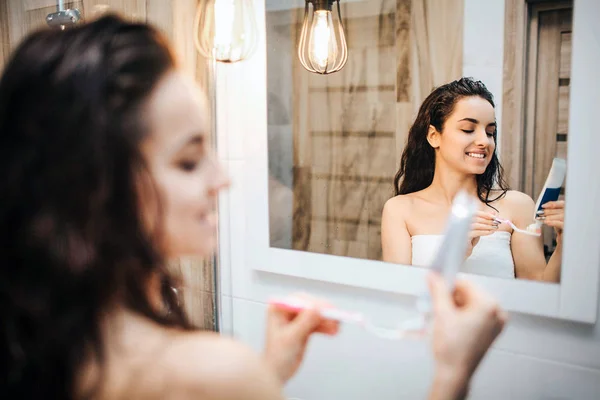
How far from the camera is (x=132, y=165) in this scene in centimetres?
50

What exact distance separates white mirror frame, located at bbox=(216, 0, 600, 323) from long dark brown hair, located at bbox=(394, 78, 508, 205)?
116mm

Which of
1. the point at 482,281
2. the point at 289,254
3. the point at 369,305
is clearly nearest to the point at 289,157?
the point at 289,254

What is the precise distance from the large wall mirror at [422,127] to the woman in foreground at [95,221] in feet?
1.79

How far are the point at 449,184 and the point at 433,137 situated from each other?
0.08 m

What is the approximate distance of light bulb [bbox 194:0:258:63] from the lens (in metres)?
1.18

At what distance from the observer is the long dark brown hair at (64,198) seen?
48 cm

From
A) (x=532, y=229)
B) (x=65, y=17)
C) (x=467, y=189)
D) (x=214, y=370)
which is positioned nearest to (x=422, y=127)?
(x=467, y=189)

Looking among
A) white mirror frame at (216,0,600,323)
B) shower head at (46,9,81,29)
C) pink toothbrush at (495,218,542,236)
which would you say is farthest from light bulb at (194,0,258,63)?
pink toothbrush at (495,218,542,236)

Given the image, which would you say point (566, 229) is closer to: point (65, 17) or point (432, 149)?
point (432, 149)

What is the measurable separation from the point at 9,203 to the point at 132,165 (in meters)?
0.11

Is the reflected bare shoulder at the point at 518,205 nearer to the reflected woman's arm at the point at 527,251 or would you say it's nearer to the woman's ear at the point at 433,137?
the reflected woman's arm at the point at 527,251

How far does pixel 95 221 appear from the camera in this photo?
48 centimetres

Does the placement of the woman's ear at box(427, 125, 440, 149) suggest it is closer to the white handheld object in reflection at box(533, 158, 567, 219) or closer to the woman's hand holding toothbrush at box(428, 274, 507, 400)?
the white handheld object in reflection at box(533, 158, 567, 219)

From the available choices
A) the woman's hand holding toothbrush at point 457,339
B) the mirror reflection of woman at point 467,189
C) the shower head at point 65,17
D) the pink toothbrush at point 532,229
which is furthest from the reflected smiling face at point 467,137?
the shower head at point 65,17
